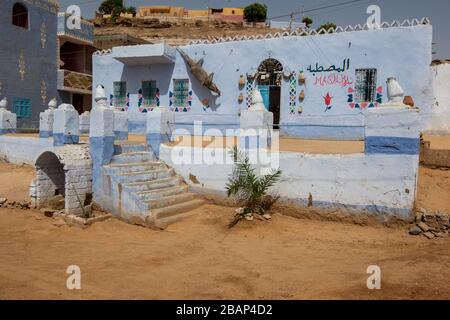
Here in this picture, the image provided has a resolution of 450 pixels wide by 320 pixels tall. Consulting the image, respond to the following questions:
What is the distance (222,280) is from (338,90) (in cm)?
1003

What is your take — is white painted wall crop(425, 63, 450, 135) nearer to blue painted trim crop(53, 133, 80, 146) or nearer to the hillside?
blue painted trim crop(53, 133, 80, 146)

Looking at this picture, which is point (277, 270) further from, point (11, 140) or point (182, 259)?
point (11, 140)

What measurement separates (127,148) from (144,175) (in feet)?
3.84

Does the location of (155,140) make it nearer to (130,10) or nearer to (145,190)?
(145,190)

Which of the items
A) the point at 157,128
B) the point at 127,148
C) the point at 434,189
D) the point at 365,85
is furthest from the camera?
the point at 365,85

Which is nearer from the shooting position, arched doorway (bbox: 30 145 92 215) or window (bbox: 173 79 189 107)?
arched doorway (bbox: 30 145 92 215)

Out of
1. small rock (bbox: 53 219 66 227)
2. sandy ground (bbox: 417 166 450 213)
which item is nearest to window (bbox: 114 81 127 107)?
small rock (bbox: 53 219 66 227)

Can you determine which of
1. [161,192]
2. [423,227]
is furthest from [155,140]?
[423,227]

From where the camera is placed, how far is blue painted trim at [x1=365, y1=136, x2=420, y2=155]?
660 centimetres

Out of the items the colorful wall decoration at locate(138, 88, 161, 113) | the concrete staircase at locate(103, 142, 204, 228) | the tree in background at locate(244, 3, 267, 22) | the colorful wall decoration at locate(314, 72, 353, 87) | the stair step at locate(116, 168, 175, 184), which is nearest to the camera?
the concrete staircase at locate(103, 142, 204, 228)

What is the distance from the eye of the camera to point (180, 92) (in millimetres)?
16734

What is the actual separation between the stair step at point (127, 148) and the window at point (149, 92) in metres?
A: 7.77

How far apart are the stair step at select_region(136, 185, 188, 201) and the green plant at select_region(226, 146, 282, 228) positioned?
1.21 meters

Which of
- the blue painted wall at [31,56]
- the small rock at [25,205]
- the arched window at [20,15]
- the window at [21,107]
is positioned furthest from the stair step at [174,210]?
the arched window at [20,15]
